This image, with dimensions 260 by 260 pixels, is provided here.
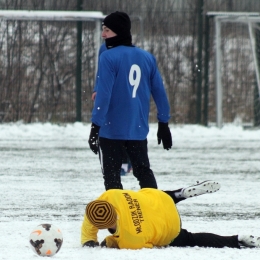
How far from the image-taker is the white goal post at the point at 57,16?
17.2 metres

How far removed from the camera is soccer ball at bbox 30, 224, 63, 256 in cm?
575

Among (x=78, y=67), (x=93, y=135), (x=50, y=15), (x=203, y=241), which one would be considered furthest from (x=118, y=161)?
(x=78, y=67)

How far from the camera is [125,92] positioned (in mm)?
7160

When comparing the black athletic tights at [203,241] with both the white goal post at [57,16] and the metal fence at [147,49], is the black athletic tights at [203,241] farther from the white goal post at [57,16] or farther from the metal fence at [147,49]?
the metal fence at [147,49]

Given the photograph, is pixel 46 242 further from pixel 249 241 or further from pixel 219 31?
pixel 219 31

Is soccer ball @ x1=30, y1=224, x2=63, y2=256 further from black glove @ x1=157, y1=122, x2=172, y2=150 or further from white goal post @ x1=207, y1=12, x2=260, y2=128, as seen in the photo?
white goal post @ x1=207, y1=12, x2=260, y2=128

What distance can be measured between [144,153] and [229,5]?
39.2 ft

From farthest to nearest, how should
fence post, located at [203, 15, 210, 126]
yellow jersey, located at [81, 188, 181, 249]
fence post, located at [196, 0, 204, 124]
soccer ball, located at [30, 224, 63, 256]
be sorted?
fence post, located at [203, 15, 210, 126], fence post, located at [196, 0, 204, 124], yellow jersey, located at [81, 188, 181, 249], soccer ball, located at [30, 224, 63, 256]

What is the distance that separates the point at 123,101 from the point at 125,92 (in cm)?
8

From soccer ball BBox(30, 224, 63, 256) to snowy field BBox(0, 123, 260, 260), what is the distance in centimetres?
7

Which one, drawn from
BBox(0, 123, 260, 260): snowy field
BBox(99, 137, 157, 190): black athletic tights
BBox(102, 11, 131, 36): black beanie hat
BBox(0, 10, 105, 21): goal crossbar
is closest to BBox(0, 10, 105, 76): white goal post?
BBox(0, 10, 105, 21): goal crossbar

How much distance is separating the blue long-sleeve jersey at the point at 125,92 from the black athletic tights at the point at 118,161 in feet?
0.22

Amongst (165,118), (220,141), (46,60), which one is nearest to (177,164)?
(220,141)

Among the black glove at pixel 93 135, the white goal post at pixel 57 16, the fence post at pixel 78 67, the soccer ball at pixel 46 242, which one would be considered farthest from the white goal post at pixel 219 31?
the soccer ball at pixel 46 242
